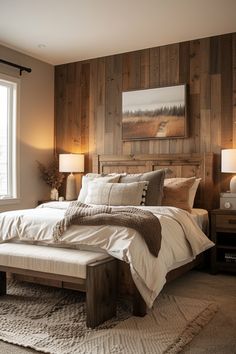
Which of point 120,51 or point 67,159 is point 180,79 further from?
point 67,159

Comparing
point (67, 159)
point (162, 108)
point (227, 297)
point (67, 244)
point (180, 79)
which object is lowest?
point (227, 297)

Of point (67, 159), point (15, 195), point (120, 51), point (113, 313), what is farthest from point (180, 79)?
point (113, 313)

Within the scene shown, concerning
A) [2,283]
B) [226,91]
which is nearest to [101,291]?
[2,283]

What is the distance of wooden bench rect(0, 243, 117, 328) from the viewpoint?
2.61 metres

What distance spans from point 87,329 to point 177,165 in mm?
2628

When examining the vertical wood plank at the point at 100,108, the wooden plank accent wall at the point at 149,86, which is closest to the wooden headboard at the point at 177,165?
the wooden plank accent wall at the point at 149,86

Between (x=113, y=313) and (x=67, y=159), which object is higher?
(x=67, y=159)

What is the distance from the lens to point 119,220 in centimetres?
292

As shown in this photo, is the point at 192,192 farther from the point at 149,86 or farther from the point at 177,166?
the point at 149,86

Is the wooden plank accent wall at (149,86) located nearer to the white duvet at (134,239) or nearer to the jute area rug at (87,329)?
the white duvet at (134,239)

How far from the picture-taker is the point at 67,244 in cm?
308

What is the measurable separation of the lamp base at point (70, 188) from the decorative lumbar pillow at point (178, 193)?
1.56 metres

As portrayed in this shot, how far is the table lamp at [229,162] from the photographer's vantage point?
4.10 meters

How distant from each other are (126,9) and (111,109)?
5.46 ft
